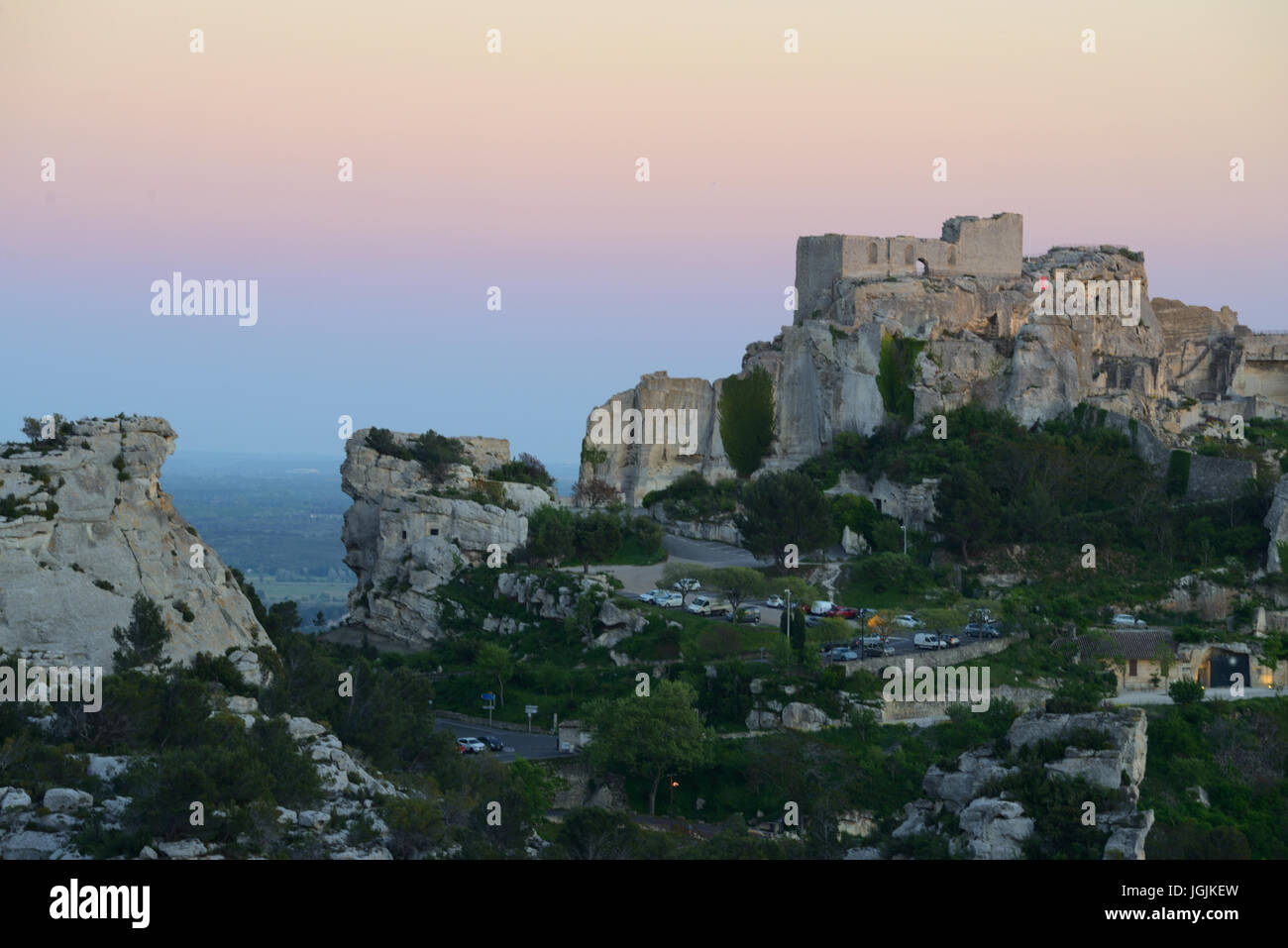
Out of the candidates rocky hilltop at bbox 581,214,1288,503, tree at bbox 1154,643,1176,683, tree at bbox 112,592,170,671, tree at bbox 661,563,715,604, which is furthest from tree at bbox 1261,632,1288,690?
tree at bbox 112,592,170,671

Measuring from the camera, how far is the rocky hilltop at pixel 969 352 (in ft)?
171

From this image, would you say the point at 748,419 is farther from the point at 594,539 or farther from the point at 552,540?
the point at 552,540

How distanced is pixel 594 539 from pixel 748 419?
32.0 feet

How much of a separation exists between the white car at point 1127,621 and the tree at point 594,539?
1567 centimetres

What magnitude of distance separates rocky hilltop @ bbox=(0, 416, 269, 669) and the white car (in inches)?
846

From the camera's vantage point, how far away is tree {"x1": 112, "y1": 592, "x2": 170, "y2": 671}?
27.9 metres

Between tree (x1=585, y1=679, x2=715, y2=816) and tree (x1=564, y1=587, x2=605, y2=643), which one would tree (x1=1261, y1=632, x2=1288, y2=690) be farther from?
tree (x1=564, y1=587, x2=605, y2=643)

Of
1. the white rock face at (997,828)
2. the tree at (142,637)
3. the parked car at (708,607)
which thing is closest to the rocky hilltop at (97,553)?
the tree at (142,637)

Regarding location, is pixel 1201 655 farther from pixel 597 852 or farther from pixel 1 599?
pixel 1 599
